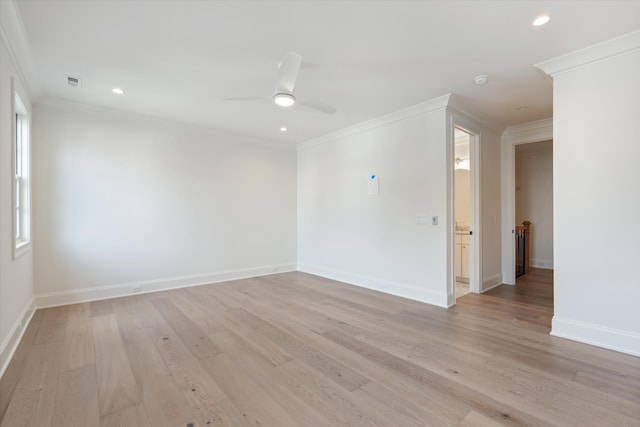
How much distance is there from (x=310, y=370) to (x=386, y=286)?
95.2 inches

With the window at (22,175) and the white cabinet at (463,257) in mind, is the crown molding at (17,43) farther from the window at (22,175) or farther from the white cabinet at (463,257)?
the white cabinet at (463,257)

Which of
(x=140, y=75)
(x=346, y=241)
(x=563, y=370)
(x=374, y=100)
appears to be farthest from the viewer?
(x=346, y=241)

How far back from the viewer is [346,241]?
510cm

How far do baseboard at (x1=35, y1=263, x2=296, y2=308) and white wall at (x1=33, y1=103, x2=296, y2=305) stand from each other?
0.01m

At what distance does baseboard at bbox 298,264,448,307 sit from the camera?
12.5ft

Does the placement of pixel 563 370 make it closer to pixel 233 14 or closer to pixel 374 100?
pixel 374 100

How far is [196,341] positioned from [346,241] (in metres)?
2.97

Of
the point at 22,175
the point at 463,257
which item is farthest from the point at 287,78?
the point at 463,257

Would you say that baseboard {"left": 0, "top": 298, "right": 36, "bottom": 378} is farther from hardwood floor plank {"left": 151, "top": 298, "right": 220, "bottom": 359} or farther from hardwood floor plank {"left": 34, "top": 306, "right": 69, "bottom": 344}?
hardwood floor plank {"left": 151, "top": 298, "right": 220, "bottom": 359}

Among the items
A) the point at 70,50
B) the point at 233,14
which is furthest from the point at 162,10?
the point at 70,50

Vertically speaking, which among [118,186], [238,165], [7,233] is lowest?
[7,233]

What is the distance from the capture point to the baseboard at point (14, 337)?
7.40 ft

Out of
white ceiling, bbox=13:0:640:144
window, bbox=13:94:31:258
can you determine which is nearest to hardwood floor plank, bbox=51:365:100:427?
window, bbox=13:94:31:258

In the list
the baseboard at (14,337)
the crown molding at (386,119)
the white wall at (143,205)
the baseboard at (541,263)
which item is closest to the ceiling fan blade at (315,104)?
the crown molding at (386,119)
